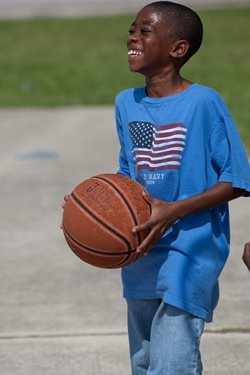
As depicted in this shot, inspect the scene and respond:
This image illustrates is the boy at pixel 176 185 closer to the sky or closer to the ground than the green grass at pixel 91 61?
closer to the sky

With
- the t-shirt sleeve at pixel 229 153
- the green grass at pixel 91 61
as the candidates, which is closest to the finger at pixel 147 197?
the t-shirt sleeve at pixel 229 153

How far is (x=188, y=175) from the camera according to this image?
3.84m

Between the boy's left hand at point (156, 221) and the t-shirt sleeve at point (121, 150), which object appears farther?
the t-shirt sleeve at point (121, 150)

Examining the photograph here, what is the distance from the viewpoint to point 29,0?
23484 millimetres

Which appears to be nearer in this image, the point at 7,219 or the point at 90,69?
the point at 7,219

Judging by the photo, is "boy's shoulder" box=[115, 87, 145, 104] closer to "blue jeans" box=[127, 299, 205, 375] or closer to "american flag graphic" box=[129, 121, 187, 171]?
"american flag graphic" box=[129, 121, 187, 171]

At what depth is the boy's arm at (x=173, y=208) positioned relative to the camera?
370 cm

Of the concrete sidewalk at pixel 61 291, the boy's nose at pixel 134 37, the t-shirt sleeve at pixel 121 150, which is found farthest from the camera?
the concrete sidewalk at pixel 61 291

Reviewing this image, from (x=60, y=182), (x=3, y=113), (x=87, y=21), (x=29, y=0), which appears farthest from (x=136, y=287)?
(x=29, y=0)

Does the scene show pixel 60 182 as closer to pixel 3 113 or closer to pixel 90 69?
pixel 3 113

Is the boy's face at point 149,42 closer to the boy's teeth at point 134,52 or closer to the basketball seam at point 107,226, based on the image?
the boy's teeth at point 134,52

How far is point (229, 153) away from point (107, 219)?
48 cm

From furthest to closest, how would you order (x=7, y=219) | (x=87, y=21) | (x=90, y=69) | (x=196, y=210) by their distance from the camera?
(x=87, y=21) → (x=90, y=69) → (x=7, y=219) → (x=196, y=210)

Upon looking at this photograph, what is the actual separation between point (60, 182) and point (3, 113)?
124 inches
